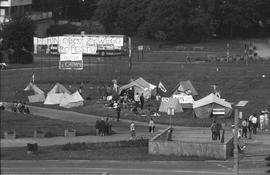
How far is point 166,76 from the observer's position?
317 ft

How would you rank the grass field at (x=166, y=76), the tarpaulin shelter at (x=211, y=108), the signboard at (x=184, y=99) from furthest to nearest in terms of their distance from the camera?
the grass field at (x=166, y=76) < the signboard at (x=184, y=99) < the tarpaulin shelter at (x=211, y=108)

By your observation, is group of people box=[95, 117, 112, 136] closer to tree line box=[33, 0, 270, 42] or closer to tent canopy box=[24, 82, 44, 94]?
tent canopy box=[24, 82, 44, 94]

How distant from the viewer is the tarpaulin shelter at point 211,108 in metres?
66.2

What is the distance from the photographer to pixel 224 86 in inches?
3445

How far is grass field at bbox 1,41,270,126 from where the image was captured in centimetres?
7312

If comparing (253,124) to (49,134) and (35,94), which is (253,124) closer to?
(49,134)

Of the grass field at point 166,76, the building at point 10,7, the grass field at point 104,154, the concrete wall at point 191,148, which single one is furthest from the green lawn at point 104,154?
the grass field at point 166,76

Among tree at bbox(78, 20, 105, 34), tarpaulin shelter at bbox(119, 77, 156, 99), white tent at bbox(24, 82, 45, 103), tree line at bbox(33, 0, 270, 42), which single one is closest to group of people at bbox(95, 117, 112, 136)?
tarpaulin shelter at bbox(119, 77, 156, 99)

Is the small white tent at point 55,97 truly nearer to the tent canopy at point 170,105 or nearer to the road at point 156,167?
the tent canopy at point 170,105

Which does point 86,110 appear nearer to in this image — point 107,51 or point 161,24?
point 107,51

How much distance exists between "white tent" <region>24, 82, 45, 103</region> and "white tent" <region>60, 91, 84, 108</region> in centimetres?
379

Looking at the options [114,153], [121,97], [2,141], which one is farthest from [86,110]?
[2,141]

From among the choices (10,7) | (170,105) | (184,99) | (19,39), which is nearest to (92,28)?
(19,39)

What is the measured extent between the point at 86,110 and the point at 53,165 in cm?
3342
